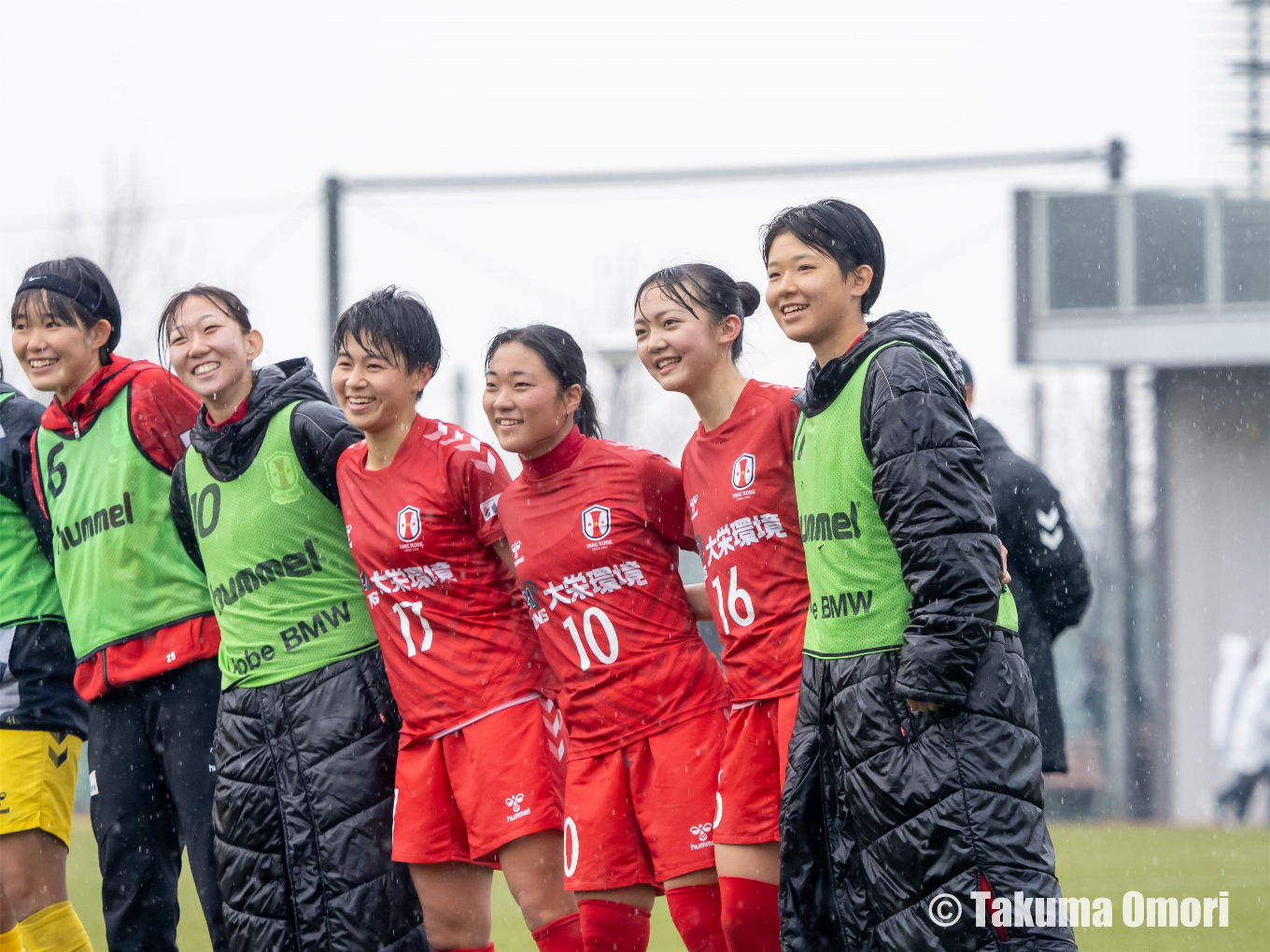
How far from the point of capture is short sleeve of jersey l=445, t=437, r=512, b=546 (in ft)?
13.2

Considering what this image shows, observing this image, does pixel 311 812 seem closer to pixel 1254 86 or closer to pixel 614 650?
pixel 614 650

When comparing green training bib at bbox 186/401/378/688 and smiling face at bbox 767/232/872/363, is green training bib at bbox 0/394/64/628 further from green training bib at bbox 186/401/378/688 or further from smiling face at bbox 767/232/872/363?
smiling face at bbox 767/232/872/363

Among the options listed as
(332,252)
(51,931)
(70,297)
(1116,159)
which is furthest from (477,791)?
(1116,159)

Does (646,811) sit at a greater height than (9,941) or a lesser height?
greater

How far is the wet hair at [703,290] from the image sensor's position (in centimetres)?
395

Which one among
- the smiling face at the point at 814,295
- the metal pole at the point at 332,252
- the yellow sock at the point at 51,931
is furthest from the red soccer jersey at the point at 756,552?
the metal pole at the point at 332,252

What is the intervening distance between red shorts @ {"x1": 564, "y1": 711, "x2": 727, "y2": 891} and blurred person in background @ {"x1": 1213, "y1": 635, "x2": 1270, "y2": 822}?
981 centimetres

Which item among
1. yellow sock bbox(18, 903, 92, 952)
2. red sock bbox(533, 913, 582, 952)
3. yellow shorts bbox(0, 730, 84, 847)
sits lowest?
yellow sock bbox(18, 903, 92, 952)

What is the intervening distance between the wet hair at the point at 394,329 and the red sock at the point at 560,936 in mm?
1672

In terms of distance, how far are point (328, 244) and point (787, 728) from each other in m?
8.17

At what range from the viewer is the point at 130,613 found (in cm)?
425

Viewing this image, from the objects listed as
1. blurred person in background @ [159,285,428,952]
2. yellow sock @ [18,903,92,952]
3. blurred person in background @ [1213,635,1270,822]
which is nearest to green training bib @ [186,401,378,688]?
blurred person in background @ [159,285,428,952]

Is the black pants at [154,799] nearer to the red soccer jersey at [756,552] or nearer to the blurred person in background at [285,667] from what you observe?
the blurred person in background at [285,667]

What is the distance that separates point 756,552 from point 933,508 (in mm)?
828
